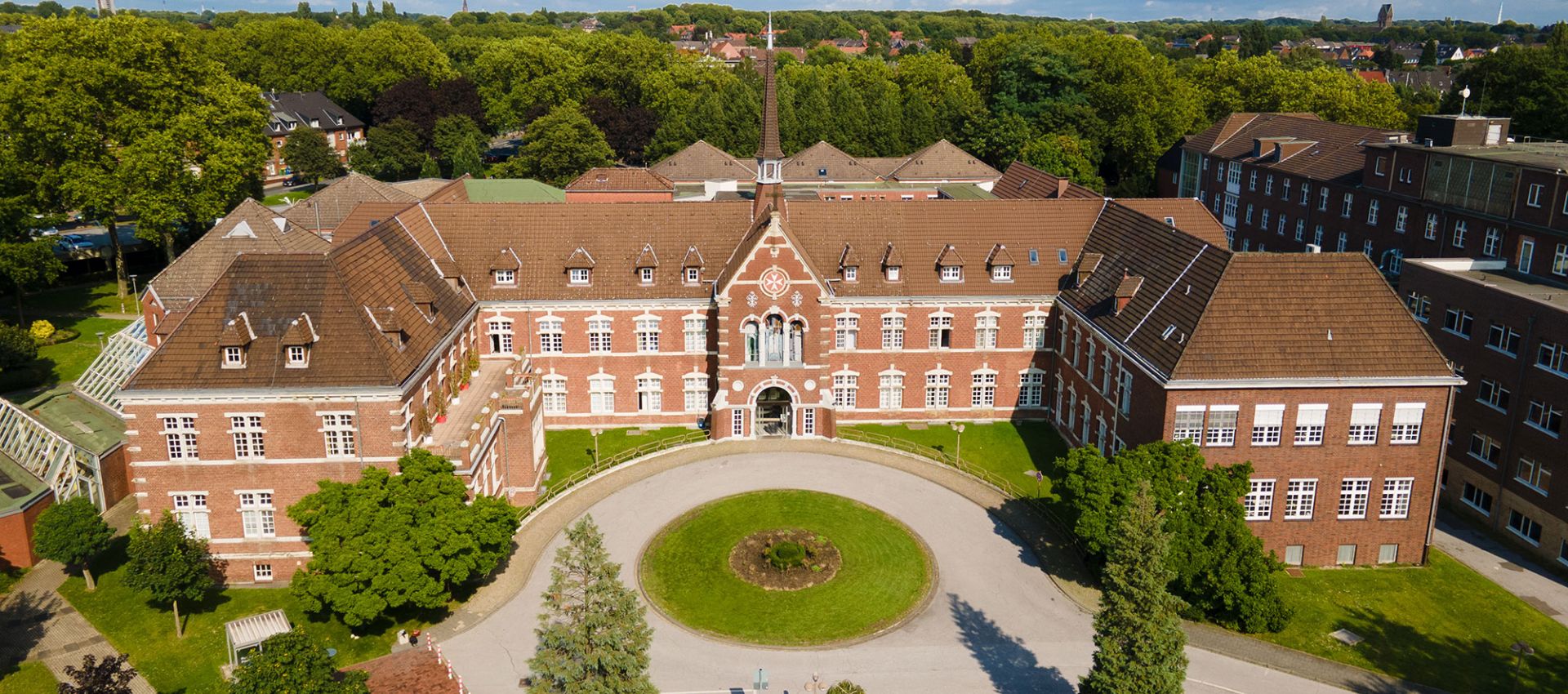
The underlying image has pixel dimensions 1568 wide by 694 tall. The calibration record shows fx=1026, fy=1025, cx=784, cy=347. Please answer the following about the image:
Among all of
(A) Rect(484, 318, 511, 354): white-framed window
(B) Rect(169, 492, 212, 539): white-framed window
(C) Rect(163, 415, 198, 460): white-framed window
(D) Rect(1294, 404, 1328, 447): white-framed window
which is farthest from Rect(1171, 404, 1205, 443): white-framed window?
(B) Rect(169, 492, 212, 539): white-framed window

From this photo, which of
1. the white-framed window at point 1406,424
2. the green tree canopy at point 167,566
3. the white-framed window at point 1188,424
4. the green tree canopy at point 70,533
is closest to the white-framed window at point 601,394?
the green tree canopy at point 167,566

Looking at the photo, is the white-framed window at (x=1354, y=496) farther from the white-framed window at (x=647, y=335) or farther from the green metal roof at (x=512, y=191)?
the green metal roof at (x=512, y=191)

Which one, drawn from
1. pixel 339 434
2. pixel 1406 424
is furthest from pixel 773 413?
pixel 1406 424

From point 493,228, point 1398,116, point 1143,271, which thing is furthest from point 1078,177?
point 493,228

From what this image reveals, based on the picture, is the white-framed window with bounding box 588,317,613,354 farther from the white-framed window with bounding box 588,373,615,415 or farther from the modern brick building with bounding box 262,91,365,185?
the modern brick building with bounding box 262,91,365,185

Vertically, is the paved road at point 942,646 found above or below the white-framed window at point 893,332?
below

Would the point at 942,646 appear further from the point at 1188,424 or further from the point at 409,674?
the point at 409,674
